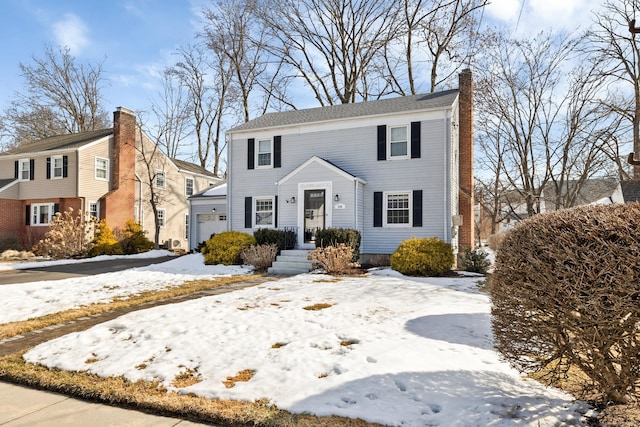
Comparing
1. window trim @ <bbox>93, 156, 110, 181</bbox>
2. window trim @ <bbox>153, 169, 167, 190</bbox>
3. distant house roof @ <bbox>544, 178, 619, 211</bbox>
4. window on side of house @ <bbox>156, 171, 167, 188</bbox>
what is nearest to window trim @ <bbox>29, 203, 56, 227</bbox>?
window trim @ <bbox>93, 156, 110, 181</bbox>

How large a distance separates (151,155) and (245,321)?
73.6 ft

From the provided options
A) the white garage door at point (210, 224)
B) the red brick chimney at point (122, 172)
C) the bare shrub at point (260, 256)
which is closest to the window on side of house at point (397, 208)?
the bare shrub at point (260, 256)

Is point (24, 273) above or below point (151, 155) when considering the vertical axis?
below

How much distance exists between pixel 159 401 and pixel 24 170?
26.3 meters

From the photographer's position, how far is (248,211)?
665 inches

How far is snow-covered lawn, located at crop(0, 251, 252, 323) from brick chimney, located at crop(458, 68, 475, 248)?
28.6ft

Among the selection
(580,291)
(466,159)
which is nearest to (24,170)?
(466,159)

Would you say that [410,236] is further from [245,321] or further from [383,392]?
[383,392]

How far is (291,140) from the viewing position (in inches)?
656

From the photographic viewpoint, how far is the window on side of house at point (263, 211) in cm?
1656

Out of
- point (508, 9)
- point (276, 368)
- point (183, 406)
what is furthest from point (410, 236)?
point (183, 406)

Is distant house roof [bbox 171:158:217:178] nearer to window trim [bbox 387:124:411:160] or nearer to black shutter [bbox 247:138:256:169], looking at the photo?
black shutter [bbox 247:138:256:169]

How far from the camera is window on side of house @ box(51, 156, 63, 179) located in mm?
22047

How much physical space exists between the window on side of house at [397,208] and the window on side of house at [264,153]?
18.0 feet
